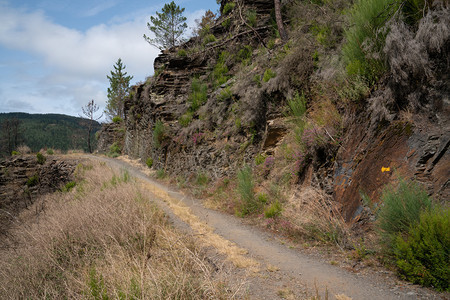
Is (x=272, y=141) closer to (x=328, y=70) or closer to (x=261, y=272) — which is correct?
(x=328, y=70)

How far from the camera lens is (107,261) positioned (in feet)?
11.7

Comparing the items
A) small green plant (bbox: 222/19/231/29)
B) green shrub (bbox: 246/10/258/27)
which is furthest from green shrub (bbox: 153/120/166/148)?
green shrub (bbox: 246/10/258/27)

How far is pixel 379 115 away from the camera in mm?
4676

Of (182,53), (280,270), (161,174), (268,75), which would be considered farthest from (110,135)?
(280,270)

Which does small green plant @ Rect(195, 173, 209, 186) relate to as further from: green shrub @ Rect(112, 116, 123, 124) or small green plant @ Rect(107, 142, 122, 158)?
green shrub @ Rect(112, 116, 123, 124)

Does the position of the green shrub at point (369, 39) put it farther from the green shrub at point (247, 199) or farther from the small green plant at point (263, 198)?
the green shrub at point (247, 199)

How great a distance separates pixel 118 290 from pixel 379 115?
5096 millimetres

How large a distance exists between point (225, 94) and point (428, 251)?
1096 cm

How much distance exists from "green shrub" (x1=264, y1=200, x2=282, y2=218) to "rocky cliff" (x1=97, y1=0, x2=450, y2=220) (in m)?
0.82

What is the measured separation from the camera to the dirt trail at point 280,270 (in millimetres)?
2886

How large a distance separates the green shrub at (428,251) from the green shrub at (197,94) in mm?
14292

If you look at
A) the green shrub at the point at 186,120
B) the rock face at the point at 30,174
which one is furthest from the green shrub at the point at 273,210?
the rock face at the point at 30,174

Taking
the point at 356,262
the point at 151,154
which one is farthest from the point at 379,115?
the point at 151,154

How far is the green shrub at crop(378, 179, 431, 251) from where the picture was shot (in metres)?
3.11
